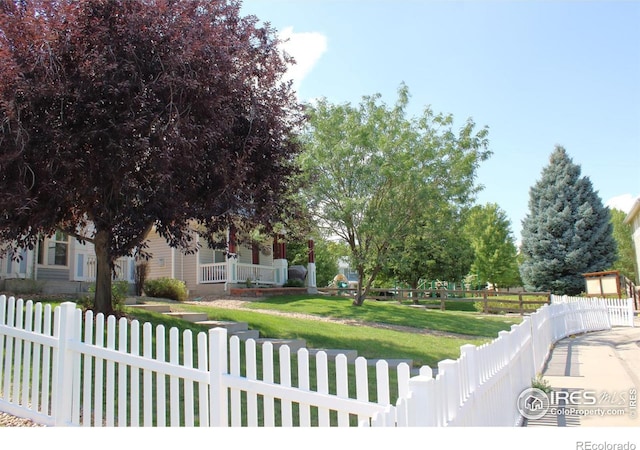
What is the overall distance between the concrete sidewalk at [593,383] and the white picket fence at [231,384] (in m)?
0.58

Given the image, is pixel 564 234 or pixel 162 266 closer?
pixel 162 266

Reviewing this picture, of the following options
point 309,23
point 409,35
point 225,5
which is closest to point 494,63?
point 409,35

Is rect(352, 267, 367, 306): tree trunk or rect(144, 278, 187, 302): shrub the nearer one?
rect(144, 278, 187, 302): shrub

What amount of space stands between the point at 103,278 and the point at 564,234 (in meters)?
29.5

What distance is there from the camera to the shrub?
17531 mm

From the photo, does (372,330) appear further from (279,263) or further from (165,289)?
(279,263)

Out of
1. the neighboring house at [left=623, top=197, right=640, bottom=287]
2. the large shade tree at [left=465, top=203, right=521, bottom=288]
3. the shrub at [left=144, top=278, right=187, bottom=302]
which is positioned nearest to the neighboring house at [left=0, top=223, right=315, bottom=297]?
the shrub at [left=144, top=278, right=187, bottom=302]

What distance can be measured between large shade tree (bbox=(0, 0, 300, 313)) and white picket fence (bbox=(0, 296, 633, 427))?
280cm

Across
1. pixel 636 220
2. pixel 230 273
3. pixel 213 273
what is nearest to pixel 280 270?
pixel 230 273

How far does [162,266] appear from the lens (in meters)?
23.2

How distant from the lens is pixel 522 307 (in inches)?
894

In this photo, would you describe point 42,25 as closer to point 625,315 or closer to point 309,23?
point 309,23

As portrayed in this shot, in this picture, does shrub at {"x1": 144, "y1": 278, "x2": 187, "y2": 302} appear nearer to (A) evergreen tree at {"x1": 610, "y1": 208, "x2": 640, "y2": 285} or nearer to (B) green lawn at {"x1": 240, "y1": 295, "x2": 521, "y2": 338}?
(B) green lawn at {"x1": 240, "y1": 295, "x2": 521, "y2": 338}

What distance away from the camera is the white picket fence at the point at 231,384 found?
2875 mm
